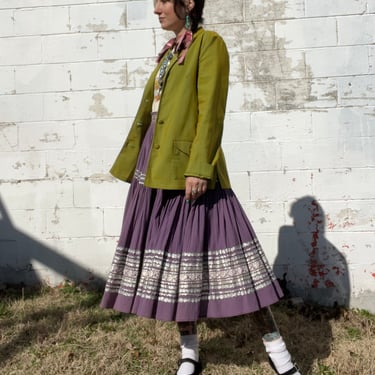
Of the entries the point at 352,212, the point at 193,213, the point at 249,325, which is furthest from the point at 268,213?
the point at 193,213

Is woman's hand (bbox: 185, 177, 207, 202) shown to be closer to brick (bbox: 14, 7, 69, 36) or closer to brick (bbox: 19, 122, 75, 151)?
brick (bbox: 19, 122, 75, 151)

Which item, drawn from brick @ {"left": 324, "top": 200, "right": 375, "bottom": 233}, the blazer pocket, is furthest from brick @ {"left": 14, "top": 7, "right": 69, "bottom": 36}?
brick @ {"left": 324, "top": 200, "right": 375, "bottom": 233}

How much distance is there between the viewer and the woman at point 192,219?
2209mm

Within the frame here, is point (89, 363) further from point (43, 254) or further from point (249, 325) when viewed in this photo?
point (43, 254)

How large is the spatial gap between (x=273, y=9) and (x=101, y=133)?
1.55 m

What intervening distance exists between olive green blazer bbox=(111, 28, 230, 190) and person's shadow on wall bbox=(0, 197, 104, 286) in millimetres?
1861

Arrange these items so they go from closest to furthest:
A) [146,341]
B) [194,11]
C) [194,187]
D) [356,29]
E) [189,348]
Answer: [194,187] → [194,11] → [189,348] → [146,341] → [356,29]

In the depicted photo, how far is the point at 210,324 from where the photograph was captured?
3.23 metres

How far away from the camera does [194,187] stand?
7.16 feet

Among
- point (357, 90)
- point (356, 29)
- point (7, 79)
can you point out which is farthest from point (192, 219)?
point (7, 79)

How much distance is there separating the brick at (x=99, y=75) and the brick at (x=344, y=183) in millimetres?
1611

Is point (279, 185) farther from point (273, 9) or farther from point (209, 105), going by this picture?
point (209, 105)

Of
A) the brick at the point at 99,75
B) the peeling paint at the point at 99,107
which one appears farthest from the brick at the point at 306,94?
the peeling paint at the point at 99,107

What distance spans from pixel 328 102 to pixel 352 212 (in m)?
0.81
